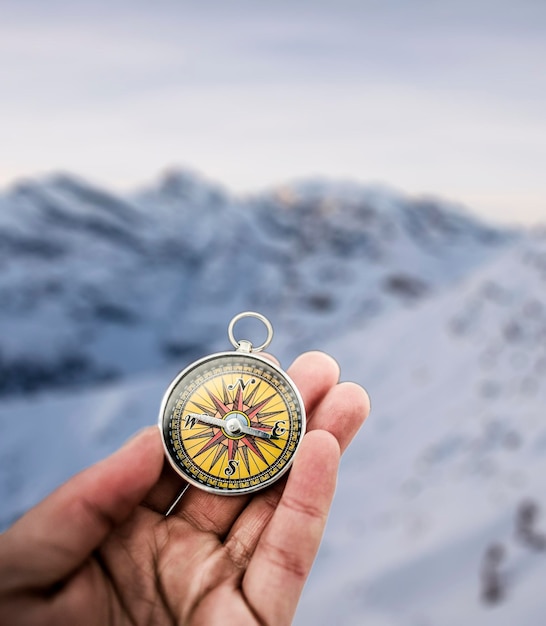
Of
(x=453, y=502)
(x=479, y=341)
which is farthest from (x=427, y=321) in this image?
(x=453, y=502)

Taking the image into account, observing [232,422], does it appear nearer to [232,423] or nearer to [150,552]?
[232,423]

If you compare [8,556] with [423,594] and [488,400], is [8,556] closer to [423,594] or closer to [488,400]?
[423,594]

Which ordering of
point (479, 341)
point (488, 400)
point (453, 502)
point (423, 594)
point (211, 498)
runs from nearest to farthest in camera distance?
point (211, 498) < point (423, 594) < point (453, 502) < point (488, 400) < point (479, 341)

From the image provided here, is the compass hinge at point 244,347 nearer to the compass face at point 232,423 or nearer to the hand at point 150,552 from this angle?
the compass face at point 232,423

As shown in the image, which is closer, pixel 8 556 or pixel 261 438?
pixel 8 556

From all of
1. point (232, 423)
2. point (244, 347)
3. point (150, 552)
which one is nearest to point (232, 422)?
point (232, 423)

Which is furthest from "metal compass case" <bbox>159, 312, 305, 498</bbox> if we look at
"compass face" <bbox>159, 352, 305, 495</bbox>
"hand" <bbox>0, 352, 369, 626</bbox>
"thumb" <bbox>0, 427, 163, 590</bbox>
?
"thumb" <bbox>0, 427, 163, 590</bbox>

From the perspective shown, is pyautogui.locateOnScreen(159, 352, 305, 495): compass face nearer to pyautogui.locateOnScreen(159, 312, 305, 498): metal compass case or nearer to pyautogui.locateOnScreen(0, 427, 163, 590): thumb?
pyautogui.locateOnScreen(159, 312, 305, 498): metal compass case
